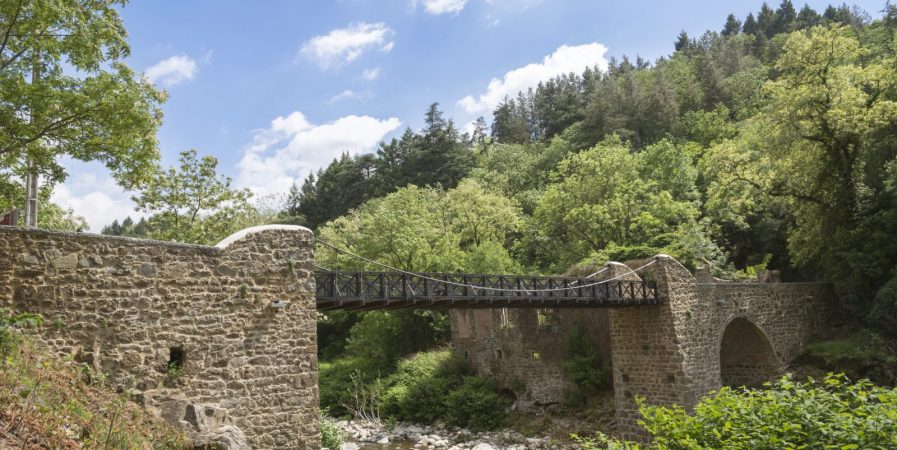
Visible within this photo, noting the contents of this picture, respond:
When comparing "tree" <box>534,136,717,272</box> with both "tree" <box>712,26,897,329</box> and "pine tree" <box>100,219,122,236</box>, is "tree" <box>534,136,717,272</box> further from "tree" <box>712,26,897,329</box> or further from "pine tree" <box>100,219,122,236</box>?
"pine tree" <box>100,219,122,236</box>

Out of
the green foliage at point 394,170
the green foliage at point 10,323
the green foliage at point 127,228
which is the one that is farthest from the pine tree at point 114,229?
the green foliage at point 10,323

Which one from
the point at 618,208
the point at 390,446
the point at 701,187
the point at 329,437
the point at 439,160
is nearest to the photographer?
the point at 329,437

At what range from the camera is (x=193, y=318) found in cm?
945

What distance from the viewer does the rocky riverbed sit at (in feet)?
66.2

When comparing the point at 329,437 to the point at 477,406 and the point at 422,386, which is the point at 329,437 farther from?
the point at 422,386

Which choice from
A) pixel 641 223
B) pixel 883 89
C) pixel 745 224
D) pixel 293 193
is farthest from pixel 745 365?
pixel 293 193

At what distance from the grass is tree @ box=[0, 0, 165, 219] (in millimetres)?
4001

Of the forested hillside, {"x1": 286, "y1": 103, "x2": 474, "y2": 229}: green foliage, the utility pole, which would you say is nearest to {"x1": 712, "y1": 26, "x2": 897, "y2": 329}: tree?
the forested hillside

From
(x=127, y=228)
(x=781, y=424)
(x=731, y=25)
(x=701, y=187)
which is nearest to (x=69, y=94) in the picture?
(x=781, y=424)

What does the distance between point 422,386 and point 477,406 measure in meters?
2.89

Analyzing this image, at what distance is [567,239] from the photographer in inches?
Answer: 1133

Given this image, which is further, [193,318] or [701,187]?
[701,187]

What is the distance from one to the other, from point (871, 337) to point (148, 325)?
21045mm

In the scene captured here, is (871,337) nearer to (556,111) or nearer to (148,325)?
(148,325)
